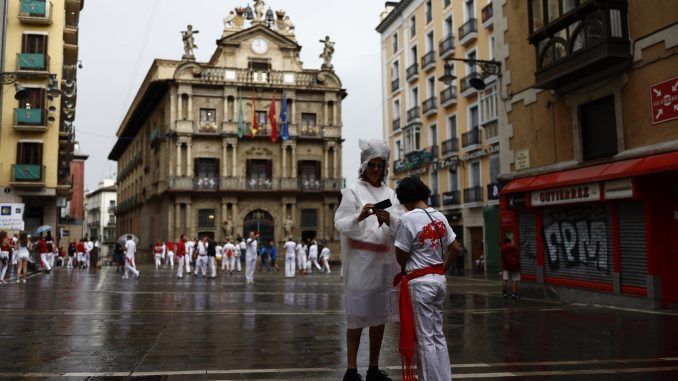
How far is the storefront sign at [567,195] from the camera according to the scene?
13.3 meters

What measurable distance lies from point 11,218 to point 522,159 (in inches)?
856

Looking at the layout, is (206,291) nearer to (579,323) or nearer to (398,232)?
(579,323)

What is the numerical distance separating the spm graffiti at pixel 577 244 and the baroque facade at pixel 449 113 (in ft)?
43.1

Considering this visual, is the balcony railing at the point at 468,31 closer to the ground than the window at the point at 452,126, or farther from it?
farther from it

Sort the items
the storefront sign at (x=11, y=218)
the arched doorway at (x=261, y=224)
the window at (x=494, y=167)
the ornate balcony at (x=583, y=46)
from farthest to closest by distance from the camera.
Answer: the arched doorway at (x=261, y=224) → the window at (x=494, y=167) → the storefront sign at (x=11, y=218) → the ornate balcony at (x=583, y=46)

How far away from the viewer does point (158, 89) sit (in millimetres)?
46188

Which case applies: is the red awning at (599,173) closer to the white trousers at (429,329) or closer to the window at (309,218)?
the white trousers at (429,329)

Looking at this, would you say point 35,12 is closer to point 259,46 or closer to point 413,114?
point 259,46

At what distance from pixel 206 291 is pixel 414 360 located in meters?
13.1

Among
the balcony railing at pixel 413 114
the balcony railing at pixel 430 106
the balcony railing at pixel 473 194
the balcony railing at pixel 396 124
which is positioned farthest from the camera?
the balcony railing at pixel 396 124

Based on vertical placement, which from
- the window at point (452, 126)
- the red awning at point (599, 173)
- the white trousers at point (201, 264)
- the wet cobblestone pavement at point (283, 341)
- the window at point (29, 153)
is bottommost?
the wet cobblestone pavement at point (283, 341)

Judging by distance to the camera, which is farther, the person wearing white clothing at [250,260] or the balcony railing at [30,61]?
the balcony railing at [30,61]

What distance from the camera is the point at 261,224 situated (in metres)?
44.7

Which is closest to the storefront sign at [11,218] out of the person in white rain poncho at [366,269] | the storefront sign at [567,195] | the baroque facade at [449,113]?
the baroque facade at [449,113]
